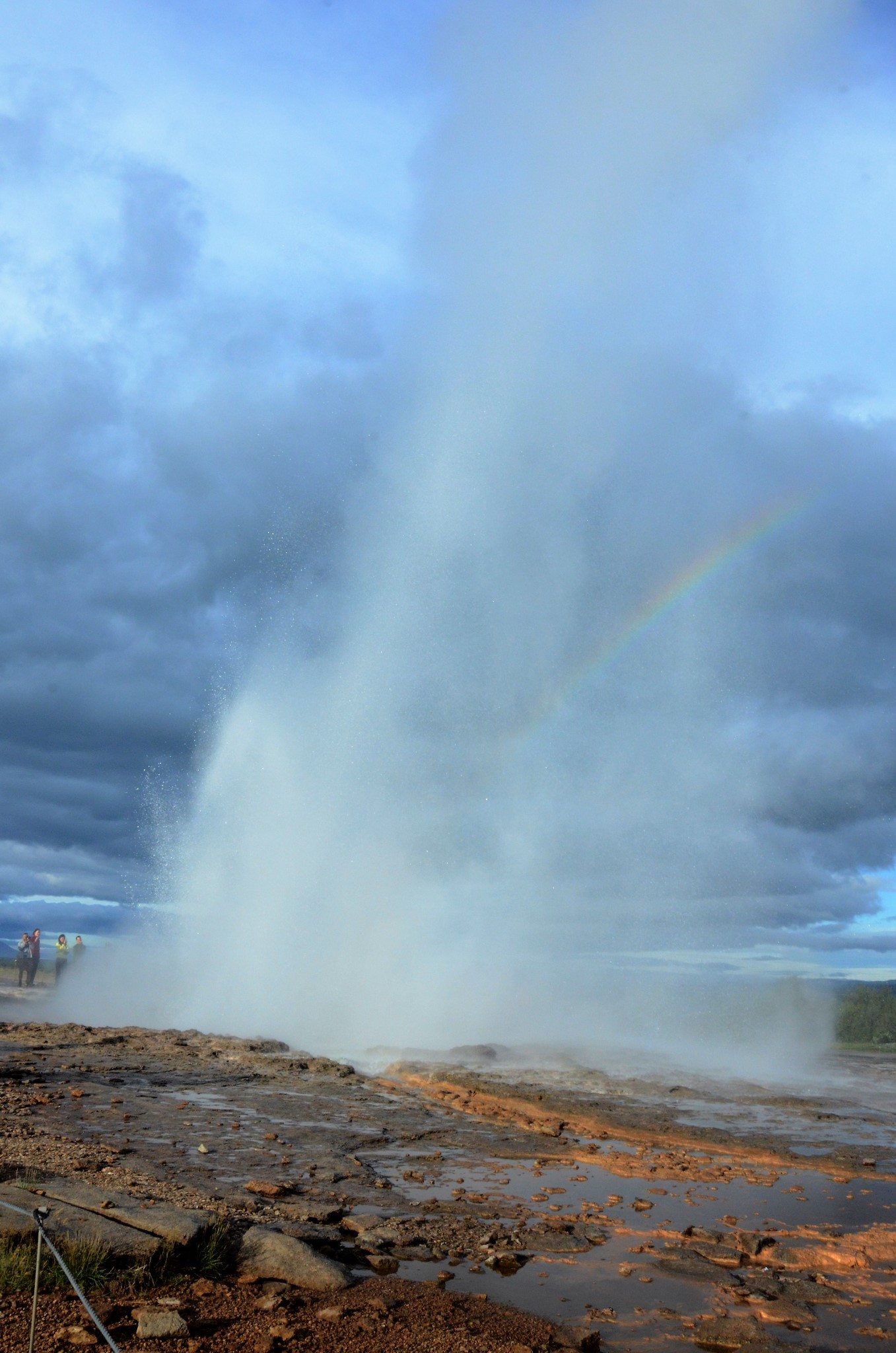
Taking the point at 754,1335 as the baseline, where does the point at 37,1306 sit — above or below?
above

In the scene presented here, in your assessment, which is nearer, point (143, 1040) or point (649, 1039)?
point (143, 1040)

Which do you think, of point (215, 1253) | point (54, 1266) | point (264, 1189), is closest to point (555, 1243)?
point (264, 1189)

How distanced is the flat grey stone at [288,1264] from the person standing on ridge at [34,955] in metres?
33.5

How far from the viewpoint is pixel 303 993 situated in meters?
38.8

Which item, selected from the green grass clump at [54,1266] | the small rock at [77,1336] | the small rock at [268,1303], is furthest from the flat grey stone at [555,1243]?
the small rock at [77,1336]

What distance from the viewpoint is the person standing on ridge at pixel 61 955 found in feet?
124

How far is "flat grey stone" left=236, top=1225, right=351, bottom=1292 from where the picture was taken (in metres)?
7.53

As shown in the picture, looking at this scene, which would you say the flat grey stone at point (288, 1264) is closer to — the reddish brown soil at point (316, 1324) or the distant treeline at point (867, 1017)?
the reddish brown soil at point (316, 1324)

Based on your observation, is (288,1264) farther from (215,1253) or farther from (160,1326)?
(160,1326)

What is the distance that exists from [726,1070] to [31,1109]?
2124 centimetres

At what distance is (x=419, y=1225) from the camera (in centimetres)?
949

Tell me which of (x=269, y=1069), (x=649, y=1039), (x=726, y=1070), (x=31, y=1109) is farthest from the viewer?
(x=649, y=1039)

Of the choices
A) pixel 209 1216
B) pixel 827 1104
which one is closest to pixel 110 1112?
pixel 209 1216

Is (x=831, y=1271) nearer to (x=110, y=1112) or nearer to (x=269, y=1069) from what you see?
(x=110, y=1112)
